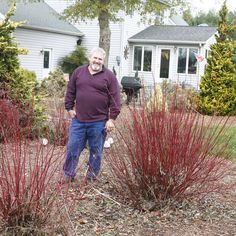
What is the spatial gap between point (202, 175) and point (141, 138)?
2.89 feet

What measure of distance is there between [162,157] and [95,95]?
51.8 inches

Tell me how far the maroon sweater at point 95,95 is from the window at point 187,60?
2314cm

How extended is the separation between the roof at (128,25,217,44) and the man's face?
2280 centimetres

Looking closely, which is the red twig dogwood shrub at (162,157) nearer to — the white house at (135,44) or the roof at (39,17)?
the roof at (39,17)

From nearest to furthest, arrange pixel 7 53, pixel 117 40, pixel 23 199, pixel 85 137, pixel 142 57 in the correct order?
pixel 23 199, pixel 85 137, pixel 7 53, pixel 117 40, pixel 142 57

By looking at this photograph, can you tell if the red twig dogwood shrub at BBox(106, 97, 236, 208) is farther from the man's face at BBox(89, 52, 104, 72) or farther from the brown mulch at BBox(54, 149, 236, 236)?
the man's face at BBox(89, 52, 104, 72)

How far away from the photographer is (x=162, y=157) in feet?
15.3

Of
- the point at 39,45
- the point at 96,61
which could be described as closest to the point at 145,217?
the point at 96,61

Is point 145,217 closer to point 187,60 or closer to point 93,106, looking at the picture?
point 93,106

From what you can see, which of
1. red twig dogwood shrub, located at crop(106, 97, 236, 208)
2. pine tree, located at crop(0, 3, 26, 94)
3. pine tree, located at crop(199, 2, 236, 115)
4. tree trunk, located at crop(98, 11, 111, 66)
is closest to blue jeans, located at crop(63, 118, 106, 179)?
red twig dogwood shrub, located at crop(106, 97, 236, 208)

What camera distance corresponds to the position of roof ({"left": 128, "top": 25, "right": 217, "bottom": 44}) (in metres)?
28.0

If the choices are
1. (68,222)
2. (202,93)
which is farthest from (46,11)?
(68,222)

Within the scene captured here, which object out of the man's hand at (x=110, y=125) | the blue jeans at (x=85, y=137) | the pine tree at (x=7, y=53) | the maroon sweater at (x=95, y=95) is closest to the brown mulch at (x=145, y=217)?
the blue jeans at (x=85, y=137)

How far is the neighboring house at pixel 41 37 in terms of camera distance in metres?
24.0
